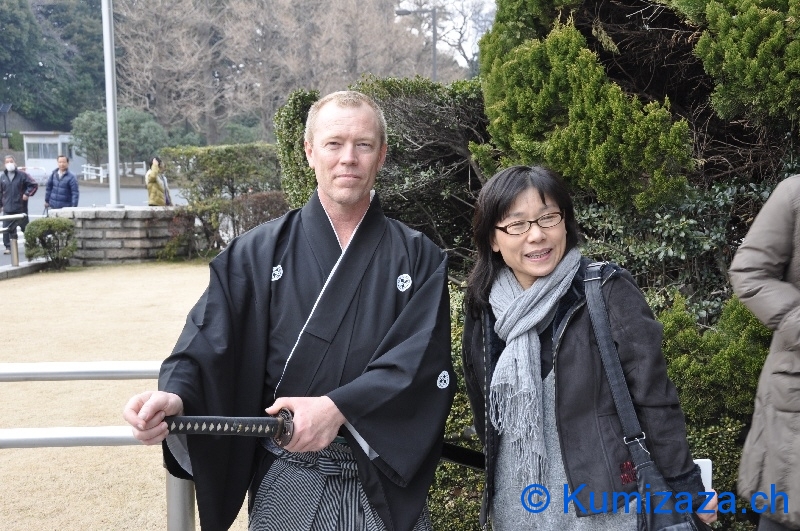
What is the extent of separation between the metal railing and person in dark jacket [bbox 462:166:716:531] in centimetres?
93

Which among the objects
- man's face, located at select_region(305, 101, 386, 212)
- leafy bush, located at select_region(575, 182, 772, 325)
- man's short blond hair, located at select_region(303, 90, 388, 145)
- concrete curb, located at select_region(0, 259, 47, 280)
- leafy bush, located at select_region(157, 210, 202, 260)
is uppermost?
man's short blond hair, located at select_region(303, 90, 388, 145)

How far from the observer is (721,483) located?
9.68ft

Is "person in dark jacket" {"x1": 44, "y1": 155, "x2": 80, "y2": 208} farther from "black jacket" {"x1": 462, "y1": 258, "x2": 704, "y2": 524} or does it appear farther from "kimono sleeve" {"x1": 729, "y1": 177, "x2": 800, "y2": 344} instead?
"black jacket" {"x1": 462, "y1": 258, "x2": 704, "y2": 524}

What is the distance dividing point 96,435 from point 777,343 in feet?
6.84

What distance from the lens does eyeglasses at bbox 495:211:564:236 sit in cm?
184

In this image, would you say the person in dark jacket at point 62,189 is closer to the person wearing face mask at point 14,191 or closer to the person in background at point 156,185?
the person wearing face mask at point 14,191

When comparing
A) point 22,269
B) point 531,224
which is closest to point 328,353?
point 531,224

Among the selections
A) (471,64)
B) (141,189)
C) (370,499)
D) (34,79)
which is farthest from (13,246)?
(34,79)

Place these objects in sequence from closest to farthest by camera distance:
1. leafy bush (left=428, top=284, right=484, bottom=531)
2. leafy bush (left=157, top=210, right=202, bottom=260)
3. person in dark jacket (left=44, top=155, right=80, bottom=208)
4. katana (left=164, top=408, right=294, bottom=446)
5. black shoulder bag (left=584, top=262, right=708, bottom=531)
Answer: katana (left=164, top=408, right=294, bottom=446) → black shoulder bag (left=584, top=262, right=708, bottom=531) → leafy bush (left=428, top=284, right=484, bottom=531) → leafy bush (left=157, top=210, right=202, bottom=260) → person in dark jacket (left=44, top=155, right=80, bottom=208)

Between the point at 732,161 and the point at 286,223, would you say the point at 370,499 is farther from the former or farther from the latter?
the point at 732,161

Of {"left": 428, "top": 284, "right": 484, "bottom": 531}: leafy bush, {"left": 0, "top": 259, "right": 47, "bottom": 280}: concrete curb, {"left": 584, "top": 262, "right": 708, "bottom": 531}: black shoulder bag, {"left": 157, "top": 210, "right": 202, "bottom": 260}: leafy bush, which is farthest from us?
{"left": 157, "top": 210, "right": 202, "bottom": 260}: leafy bush

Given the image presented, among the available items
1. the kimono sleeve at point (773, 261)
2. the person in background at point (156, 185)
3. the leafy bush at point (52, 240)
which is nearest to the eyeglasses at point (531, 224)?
the kimono sleeve at point (773, 261)

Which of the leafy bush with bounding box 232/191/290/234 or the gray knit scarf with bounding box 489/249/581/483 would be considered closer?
the gray knit scarf with bounding box 489/249/581/483

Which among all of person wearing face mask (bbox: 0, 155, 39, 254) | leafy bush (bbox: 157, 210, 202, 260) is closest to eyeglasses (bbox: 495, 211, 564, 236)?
leafy bush (bbox: 157, 210, 202, 260)
